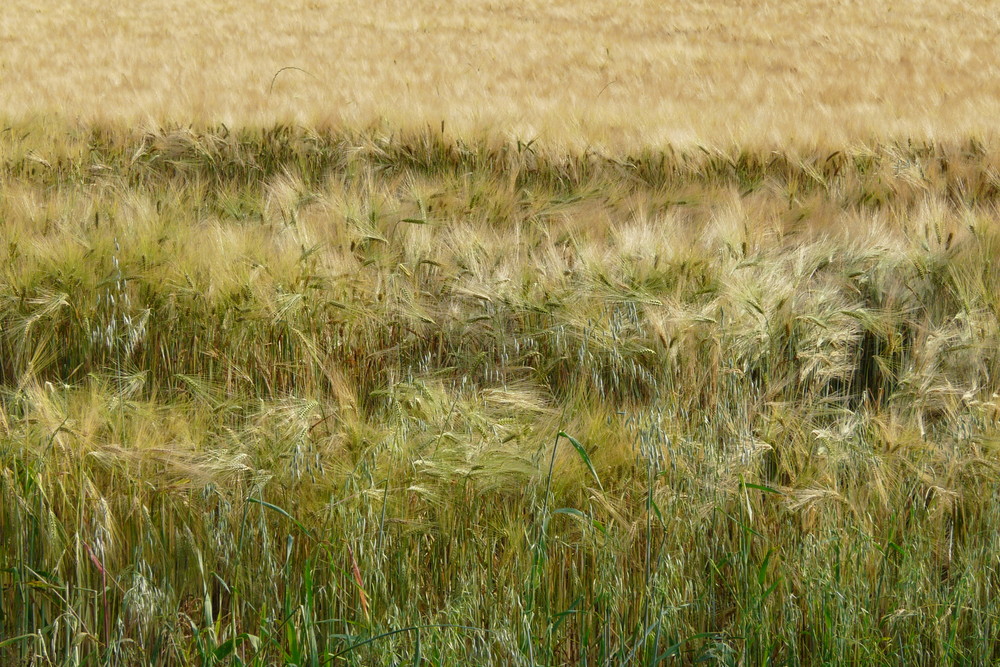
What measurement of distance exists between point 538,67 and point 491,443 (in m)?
7.43

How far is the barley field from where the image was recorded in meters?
1.24

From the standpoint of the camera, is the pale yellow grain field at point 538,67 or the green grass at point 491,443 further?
the pale yellow grain field at point 538,67

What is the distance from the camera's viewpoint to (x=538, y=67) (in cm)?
830

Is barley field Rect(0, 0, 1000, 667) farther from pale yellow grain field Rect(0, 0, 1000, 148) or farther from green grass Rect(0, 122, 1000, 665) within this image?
pale yellow grain field Rect(0, 0, 1000, 148)

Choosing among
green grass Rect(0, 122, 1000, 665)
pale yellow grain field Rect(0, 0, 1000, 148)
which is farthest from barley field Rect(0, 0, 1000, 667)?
pale yellow grain field Rect(0, 0, 1000, 148)

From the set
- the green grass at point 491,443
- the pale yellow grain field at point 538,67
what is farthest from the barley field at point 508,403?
the pale yellow grain field at point 538,67

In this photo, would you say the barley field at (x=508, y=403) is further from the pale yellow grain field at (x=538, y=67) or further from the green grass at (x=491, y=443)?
the pale yellow grain field at (x=538, y=67)

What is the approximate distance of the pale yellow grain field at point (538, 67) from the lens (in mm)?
4789

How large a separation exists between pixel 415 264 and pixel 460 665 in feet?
4.59

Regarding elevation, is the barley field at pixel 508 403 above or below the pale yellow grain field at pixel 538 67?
below

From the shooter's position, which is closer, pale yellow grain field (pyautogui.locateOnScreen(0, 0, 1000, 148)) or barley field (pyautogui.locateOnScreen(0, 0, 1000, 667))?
barley field (pyautogui.locateOnScreen(0, 0, 1000, 667))

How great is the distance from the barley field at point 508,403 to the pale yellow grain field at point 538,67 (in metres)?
0.30

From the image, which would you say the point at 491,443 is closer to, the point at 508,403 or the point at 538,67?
the point at 508,403

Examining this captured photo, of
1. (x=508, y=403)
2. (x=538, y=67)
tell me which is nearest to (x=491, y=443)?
(x=508, y=403)
